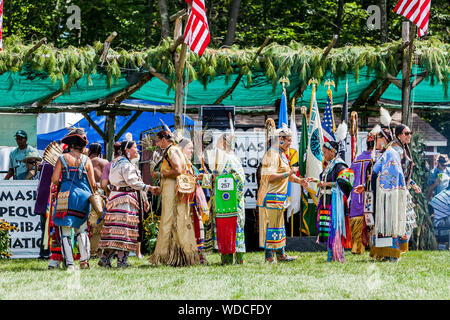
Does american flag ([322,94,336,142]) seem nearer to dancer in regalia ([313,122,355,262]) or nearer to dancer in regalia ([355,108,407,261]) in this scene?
dancer in regalia ([313,122,355,262])

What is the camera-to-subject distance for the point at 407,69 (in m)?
11.8

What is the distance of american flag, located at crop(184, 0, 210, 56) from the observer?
34.9ft

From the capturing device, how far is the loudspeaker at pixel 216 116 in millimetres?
12172

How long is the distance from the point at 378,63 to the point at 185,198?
4.24 m

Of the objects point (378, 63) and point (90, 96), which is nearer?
point (378, 63)

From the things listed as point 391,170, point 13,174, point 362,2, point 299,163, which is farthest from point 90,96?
point 362,2

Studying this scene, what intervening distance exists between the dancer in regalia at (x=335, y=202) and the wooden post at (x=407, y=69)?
7.91ft

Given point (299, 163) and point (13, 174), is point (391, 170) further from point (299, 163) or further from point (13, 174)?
point (13, 174)

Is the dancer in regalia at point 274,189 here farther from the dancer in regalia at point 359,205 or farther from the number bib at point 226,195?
the dancer in regalia at point 359,205

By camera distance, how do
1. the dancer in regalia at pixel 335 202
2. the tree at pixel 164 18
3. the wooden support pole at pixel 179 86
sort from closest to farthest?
the dancer in regalia at pixel 335 202, the wooden support pole at pixel 179 86, the tree at pixel 164 18

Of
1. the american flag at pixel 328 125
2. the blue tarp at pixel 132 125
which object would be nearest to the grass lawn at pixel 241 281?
the american flag at pixel 328 125

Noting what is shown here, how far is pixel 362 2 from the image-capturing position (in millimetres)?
25047

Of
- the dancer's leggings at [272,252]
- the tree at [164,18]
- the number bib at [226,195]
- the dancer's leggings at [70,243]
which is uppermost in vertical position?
the tree at [164,18]
